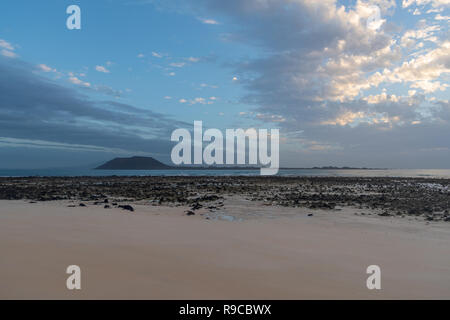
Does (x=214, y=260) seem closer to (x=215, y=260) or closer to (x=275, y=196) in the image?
(x=215, y=260)

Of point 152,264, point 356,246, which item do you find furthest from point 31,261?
point 356,246

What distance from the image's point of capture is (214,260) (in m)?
5.33

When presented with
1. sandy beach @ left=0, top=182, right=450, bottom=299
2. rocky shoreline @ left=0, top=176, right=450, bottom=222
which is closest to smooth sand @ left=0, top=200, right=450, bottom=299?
sandy beach @ left=0, top=182, right=450, bottom=299

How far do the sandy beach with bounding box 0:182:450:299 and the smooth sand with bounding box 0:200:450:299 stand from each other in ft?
0.05

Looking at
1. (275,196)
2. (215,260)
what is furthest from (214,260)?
(275,196)

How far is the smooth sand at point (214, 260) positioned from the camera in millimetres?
4039

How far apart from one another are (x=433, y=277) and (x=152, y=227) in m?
6.79

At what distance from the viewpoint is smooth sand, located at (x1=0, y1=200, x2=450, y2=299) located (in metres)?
4.04

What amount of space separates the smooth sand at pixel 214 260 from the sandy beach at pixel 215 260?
0.05 ft

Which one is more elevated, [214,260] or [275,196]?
[214,260]

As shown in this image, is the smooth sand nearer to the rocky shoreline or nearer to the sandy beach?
the sandy beach

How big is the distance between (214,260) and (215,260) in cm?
2

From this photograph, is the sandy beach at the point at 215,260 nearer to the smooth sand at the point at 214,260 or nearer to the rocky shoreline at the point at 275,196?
the smooth sand at the point at 214,260
